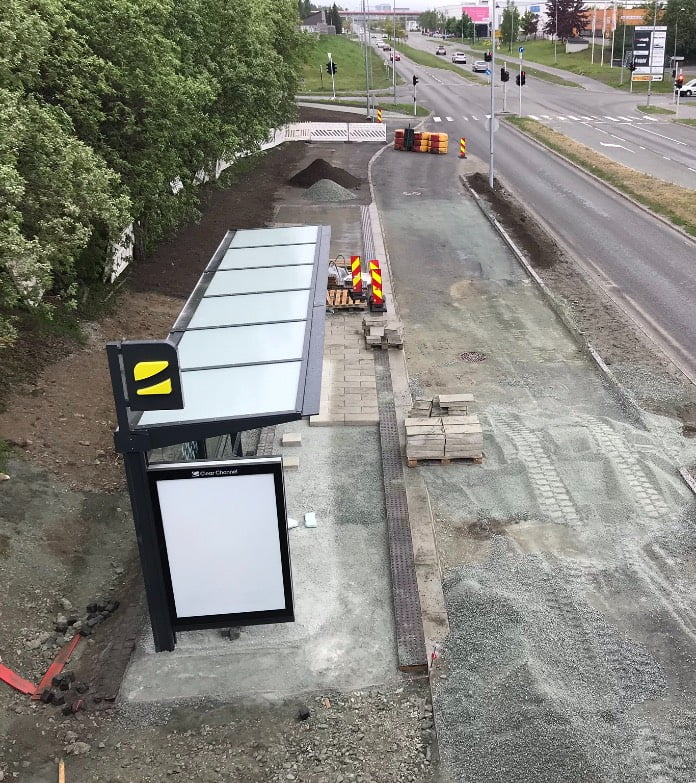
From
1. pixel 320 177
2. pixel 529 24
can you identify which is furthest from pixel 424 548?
pixel 529 24

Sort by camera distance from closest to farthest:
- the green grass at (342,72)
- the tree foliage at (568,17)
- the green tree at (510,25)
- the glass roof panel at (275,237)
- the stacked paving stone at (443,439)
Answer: the stacked paving stone at (443,439)
the glass roof panel at (275,237)
the green grass at (342,72)
the tree foliage at (568,17)
the green tree at (510,25)

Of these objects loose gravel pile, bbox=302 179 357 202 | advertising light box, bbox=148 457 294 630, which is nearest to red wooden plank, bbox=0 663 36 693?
advertising light box, bbox=148 457 294 630

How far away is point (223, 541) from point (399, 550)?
9.85 ft

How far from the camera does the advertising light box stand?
8.68 metres

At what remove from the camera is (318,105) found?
6731 centimetres

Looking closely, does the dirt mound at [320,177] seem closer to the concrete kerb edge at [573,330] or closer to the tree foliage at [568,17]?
the concrete kerb edge at [573,330]

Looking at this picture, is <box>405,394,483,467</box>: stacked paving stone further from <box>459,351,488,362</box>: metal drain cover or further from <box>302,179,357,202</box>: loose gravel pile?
<box>302,179,357,202</box>: loose gravel pile

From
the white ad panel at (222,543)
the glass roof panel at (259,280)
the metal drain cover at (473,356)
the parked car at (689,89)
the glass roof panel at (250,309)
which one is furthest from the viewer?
the parked car at (689,89)

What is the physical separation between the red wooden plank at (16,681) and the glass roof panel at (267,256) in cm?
777

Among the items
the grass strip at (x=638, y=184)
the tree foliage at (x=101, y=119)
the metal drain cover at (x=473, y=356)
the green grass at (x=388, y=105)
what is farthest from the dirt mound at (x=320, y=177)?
the green grass at (x=388, y=105)

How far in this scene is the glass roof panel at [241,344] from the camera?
33.1 ft

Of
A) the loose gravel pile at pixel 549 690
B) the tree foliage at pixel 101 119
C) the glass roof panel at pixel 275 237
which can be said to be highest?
the tree foliage at pixel 101 119

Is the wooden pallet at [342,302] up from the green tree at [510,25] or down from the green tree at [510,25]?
down

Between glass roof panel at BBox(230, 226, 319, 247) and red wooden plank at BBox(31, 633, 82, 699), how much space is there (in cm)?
853
